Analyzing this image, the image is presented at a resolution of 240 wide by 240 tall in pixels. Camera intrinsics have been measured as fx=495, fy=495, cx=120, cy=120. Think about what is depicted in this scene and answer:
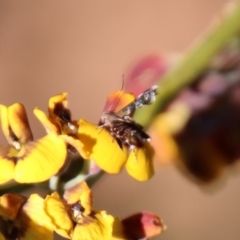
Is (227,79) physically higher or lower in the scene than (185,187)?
higher

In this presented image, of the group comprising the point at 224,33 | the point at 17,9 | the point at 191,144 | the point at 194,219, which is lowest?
the point at 194,219

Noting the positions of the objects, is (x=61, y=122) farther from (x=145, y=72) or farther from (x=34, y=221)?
(x=145, y=72)

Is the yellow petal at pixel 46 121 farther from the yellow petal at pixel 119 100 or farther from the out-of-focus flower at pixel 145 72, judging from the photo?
the out-of-focus flower at pixel 145 72

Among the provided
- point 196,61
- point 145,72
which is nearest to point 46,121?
point 196,61

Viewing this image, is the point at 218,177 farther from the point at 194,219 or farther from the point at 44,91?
the point at 44,91

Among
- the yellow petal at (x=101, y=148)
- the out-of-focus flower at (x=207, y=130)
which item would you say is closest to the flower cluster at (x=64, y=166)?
the yellow petal at (x=101, y=148)

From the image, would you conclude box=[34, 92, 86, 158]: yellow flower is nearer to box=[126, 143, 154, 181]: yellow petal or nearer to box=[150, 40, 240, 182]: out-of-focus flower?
box=[126, 143, 154, 181]: yellow petal

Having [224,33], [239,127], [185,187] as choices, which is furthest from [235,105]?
[224,33]

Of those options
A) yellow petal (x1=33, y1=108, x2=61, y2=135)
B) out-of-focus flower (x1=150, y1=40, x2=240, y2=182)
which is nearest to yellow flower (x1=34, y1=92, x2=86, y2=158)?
yellow petal (x1=33, y1=108, x2=61, y2=135)

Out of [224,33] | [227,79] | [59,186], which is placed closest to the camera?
[59,186]
